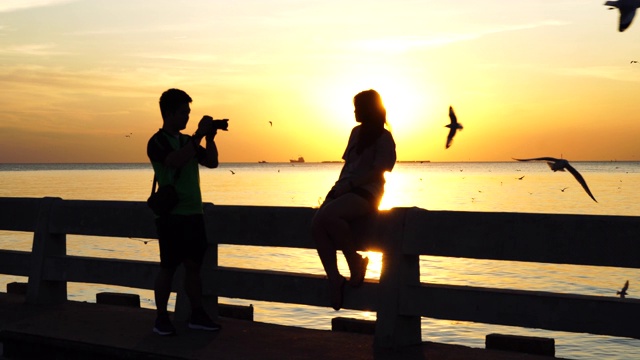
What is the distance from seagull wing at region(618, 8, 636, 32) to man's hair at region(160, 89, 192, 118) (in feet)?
11.4

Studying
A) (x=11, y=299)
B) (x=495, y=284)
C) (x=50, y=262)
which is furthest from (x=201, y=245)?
(x=495, y=284)

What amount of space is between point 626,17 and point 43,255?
5952 millimetres

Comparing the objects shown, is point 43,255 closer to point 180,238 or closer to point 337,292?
point 180,238

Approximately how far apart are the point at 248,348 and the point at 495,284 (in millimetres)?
17135

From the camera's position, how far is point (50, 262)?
31.0 ft

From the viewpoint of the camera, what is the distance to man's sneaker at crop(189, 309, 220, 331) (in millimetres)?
7887

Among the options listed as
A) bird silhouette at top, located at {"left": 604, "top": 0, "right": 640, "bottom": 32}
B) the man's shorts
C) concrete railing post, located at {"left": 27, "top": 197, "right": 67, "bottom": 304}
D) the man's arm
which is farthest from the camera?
bird silhouette at top, located at {"left": 604, "top": 0, "right": 640, "bottom": 32}

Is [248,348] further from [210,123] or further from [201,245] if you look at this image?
[210,123]

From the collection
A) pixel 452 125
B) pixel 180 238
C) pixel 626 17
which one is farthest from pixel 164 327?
pixel 626 17

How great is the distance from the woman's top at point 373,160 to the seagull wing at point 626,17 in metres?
1.97

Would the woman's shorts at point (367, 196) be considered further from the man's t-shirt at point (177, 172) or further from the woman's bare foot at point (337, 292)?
the man's t-shirt at point (177, 172)

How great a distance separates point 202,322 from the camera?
7891 mm

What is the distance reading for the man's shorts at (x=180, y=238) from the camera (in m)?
7.63

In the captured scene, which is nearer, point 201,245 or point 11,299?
point 201,245
